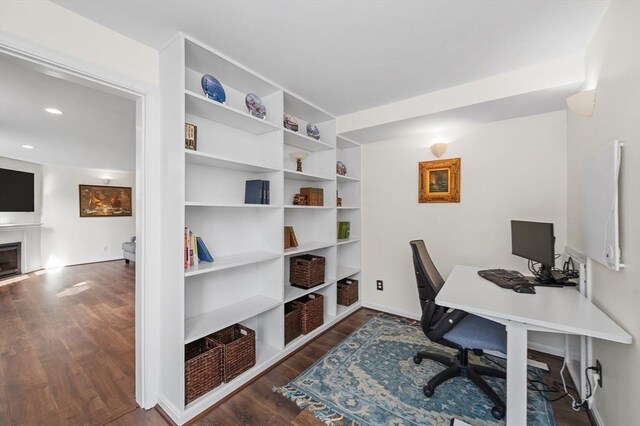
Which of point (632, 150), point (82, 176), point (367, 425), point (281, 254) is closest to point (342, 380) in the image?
point (367, 425)

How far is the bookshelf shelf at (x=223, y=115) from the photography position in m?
1.66

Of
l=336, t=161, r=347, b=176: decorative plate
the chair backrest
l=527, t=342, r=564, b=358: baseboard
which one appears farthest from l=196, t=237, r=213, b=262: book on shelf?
l=527, t=342, r=564, b=358: baseboard

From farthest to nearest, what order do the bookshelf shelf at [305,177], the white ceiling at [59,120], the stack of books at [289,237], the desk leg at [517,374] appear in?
the stack of books at [289,237]
the bookshelf shelf at [305,177]
the white ceiling at [59,120]
the desk leg at [517,374]

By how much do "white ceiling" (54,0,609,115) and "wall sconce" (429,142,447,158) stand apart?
0.71m

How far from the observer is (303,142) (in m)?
2.68

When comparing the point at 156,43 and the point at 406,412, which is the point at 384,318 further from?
the point at 156,43

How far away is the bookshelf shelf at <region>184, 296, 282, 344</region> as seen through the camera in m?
1.68

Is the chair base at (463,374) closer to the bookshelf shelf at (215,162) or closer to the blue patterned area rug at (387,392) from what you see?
the blue patterned area rug at (387,392)

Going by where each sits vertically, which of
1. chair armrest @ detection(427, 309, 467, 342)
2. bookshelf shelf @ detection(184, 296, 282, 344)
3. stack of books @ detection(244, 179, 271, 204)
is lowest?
bookshelf shelf @ detection(184, 296, 282, 344)

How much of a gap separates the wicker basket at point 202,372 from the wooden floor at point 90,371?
0.15 m

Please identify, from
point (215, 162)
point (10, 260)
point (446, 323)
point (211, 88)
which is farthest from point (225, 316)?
point (10, 260)

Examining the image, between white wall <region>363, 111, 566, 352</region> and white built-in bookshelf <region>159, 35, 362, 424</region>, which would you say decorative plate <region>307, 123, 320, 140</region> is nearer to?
white built-in bookshelf <region>159, 35, 362, 424</region>

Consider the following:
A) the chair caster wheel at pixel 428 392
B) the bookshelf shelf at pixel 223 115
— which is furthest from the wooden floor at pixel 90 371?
the bookshelf shelf at pixel 223 115

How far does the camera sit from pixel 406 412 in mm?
1602
